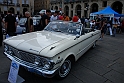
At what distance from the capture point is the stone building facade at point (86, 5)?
104 feet

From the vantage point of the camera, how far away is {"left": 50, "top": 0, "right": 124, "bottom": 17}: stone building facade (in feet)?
104

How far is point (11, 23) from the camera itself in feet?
18.0

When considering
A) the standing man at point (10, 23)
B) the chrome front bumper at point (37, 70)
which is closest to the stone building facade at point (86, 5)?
the standing man at point (10, 23)

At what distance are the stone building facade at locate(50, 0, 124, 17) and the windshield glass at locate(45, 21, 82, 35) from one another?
76.0 ft

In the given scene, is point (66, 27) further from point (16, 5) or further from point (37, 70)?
point (16, 5)

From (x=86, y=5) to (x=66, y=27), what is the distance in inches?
1435

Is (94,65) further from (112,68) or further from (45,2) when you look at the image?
(45,2)

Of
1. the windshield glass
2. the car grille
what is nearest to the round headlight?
the car grille

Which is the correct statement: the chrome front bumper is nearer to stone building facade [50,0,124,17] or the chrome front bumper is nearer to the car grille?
the car grille

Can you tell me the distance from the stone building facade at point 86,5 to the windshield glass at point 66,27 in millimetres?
23151

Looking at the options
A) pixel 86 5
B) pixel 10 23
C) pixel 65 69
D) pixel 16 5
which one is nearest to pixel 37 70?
pixel 65 69

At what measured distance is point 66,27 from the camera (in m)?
4.45

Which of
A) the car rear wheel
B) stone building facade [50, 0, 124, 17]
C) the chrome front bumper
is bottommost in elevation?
the car rear wheel

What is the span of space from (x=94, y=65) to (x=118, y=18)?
43.6ft
